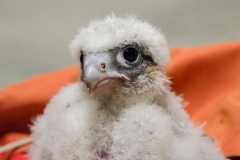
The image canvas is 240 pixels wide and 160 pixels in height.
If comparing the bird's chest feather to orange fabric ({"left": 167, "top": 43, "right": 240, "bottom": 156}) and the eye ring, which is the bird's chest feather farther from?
orange fabric ({"left": 167, "top": 43, "right": 240, "bottom": 156})

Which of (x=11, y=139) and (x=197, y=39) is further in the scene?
(x=197, y=39)

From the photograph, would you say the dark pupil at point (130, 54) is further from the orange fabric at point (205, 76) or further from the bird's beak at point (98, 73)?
the orange fabric at point (205, 76)

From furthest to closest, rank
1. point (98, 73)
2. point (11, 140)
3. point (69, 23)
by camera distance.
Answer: point (69, 23)
point (11, 140)
point (98, 73)

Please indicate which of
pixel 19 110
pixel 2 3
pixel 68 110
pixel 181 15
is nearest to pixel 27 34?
pixel 2 3

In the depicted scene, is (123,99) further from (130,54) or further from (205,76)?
(205,76)

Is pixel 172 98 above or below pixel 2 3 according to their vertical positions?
below

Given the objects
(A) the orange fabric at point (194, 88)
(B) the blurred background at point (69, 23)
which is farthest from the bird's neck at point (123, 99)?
(B) the blurred background at point (69, 23)

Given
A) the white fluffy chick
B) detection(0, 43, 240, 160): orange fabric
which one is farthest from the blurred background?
the white fluffy chick

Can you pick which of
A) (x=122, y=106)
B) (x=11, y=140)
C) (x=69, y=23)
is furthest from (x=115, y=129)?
(x=69, y=23)

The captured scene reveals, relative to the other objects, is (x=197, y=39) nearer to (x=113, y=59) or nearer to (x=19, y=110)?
(x=19, y=110)
